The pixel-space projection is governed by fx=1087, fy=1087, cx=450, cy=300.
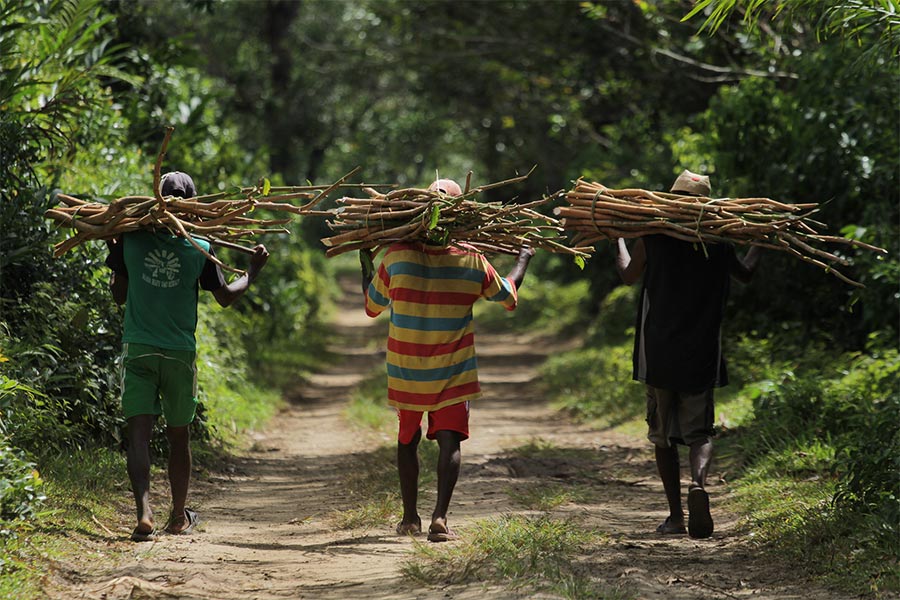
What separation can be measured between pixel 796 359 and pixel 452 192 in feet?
18.1

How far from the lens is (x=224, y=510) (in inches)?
262

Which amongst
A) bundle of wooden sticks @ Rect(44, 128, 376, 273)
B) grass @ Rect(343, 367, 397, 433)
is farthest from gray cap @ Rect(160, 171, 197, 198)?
grass @ Rect(343, 367, 397, 433)

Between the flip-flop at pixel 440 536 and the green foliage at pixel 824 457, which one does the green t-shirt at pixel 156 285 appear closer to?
the flip-flop at pixel 440 536

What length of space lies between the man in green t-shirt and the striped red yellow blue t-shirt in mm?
805

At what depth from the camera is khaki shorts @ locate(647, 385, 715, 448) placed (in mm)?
5949

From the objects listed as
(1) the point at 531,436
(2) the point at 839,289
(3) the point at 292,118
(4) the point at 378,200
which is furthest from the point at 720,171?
(3) the point at 292,118

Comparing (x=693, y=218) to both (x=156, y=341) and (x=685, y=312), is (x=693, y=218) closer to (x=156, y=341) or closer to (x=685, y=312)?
(x=685, y=312)

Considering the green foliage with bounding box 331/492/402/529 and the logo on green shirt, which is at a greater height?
the logo on green shirt

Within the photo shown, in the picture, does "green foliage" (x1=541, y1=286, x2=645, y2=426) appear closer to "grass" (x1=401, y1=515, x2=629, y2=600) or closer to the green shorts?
"grass" (x1=401, y1=515, x2=629, y2=600)

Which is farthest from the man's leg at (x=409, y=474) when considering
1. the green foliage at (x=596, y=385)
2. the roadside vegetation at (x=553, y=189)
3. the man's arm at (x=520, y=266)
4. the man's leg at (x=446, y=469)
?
the green foliage at (x=596, y=385)

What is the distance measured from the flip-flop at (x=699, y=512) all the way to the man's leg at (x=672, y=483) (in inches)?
9.3

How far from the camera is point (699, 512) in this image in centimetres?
571

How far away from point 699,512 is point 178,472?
2.75 m

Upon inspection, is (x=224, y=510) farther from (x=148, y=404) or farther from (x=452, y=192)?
(x=452, y=192)
